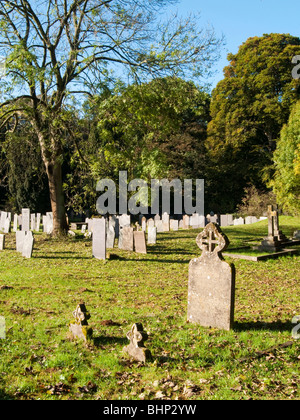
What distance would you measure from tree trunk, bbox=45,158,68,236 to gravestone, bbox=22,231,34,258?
4.85 metres

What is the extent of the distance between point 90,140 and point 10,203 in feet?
44.3

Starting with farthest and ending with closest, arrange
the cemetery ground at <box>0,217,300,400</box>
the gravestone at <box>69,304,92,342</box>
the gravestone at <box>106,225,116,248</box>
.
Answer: the gravestone at <box>106,225,116,248</box> < the gravestone at <box>69,304,92,342</box> < the cemetery ground at <box>0,217,300,400</box>

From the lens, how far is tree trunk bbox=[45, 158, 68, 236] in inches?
714

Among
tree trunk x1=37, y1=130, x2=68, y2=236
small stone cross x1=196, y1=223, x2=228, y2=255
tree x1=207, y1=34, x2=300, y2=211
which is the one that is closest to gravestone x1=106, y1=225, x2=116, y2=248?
tree trunk x1=37, y1=130, x2=68, y2=236

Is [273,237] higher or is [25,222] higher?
[25,222]

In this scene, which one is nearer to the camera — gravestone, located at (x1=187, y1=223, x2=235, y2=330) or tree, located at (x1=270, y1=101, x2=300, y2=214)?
gravestone, located at (x1=187, y1=223, x2=235, y2=330)

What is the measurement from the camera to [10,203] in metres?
30.0

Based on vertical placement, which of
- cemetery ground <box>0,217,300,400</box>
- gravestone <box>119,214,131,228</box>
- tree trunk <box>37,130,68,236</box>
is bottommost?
cemetery ground <box>0,217,300,400</box>

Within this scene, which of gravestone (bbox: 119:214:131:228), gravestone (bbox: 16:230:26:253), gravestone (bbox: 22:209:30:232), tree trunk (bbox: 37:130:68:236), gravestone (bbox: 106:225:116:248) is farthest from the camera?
gravestone (bbox: 22:209:30:232)

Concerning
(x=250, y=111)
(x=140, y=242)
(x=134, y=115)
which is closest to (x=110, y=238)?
(x=140, y=242)

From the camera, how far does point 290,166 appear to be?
26.2m

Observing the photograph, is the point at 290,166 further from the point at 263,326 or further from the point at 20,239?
the point at 263,326

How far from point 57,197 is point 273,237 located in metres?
10.1

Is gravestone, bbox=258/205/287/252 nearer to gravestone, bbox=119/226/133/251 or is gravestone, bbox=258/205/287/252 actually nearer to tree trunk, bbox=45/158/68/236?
gravestone, bbox=119/226/133/251
